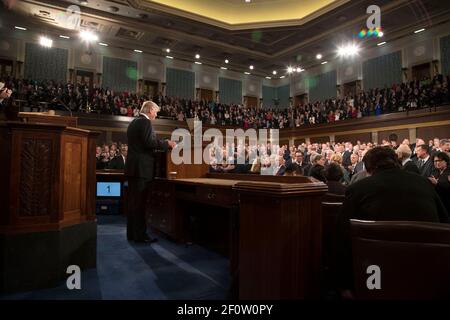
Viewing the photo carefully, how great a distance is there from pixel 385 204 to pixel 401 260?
391mm

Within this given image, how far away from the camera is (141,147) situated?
3748 mm

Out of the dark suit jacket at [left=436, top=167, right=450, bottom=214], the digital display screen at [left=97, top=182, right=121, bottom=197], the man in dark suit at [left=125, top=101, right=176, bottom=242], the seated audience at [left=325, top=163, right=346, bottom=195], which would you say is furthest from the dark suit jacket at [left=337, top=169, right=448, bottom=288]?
the digital display screen at [left=97, top=182, right=121, bottom=197]

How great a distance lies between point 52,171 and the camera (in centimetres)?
250

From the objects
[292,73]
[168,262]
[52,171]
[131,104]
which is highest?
[292,73]

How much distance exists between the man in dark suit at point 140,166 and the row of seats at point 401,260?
296 centimetres

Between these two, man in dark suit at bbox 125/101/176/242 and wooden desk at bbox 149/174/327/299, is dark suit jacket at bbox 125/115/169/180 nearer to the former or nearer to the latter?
man in dark suit at bbox 125/101/176/242

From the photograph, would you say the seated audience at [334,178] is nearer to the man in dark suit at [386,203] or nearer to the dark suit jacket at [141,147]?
the man in dark suit at [386,203]

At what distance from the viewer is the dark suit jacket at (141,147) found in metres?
3.68

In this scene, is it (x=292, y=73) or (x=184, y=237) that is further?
(x=292, y=73)

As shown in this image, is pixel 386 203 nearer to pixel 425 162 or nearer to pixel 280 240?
pixel 280 240

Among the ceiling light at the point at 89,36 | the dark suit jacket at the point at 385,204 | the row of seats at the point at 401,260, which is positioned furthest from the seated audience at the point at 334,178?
the ceiling light at the point at 89,36
